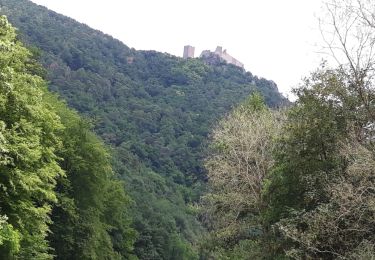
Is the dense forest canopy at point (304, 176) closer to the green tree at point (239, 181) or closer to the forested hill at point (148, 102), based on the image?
the green tree at point (239, 181)

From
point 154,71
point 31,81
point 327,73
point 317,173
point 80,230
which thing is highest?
point 154,71

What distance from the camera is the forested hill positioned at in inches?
3241

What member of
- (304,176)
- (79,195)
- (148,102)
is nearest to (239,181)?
(304,176)

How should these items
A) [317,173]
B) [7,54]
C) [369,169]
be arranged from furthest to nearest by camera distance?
[317,173]
[7,54]
[369,169]

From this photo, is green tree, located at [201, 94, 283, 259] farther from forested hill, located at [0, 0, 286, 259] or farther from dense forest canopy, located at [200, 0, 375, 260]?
forested hill, located at [0, 0, 286, 259]

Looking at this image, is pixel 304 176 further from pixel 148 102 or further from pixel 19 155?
pixel 148 102

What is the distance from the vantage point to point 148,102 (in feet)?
392

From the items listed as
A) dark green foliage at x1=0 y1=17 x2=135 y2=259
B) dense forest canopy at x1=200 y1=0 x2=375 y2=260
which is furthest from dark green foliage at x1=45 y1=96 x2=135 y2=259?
dense forest canopy at x1=200 y1=0 x2=375 y2=260

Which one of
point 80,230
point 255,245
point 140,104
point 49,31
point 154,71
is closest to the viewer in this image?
point 255,245

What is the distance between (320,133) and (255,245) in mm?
7579

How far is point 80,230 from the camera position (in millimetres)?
31922

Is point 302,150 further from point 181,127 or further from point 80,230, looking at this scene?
point 181,127

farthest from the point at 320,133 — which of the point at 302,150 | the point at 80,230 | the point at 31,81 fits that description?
the point at 80,230

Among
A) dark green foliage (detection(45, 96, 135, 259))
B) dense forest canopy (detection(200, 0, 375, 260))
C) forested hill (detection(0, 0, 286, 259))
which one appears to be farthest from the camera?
forested hill (detection(0, 0, 286, 259))
